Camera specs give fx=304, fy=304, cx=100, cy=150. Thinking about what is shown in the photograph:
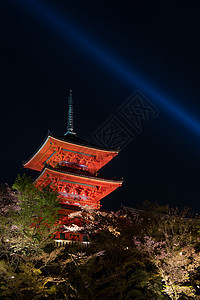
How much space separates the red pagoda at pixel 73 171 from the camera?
24.2m

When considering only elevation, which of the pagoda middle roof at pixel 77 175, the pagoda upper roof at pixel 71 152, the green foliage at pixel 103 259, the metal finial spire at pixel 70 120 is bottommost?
the green foliage at pixel 103 259

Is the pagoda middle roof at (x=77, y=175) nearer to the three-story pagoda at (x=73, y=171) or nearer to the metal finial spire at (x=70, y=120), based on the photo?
the three-story pagoda at (x=73, y=171)

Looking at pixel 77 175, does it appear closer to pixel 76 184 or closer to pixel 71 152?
pixel 76 184

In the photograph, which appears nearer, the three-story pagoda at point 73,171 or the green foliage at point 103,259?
the green foliage at point 103,259

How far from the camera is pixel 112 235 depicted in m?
15.6

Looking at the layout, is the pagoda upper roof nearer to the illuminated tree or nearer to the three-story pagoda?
the three-story pagoda

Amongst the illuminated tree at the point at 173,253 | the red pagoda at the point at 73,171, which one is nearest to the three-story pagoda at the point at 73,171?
the red pagoda at the point at 73,171

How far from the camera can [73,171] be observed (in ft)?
83.7

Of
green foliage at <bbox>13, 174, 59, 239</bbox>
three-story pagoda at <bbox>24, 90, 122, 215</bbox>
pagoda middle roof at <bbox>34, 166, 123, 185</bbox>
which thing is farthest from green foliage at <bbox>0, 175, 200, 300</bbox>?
three-story pagoda at <bbox>24, 90, 122, 215</bbox>

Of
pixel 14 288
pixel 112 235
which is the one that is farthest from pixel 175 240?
pixel 14 288

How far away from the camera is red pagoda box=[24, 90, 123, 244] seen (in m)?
24.2

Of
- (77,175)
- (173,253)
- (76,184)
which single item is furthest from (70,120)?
(173,253)

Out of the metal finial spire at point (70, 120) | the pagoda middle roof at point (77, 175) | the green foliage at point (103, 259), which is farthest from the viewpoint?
the metal finial spire at point (70, 120)

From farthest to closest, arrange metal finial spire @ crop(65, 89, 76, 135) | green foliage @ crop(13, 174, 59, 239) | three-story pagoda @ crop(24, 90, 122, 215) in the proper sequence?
1. metal finial spire @ crop(65, 89, 76, 135)
2. three-story pagoda @ crop(24, 90, 122, 215)
3. green foliage @ crop(13, 174, 59, 239)
